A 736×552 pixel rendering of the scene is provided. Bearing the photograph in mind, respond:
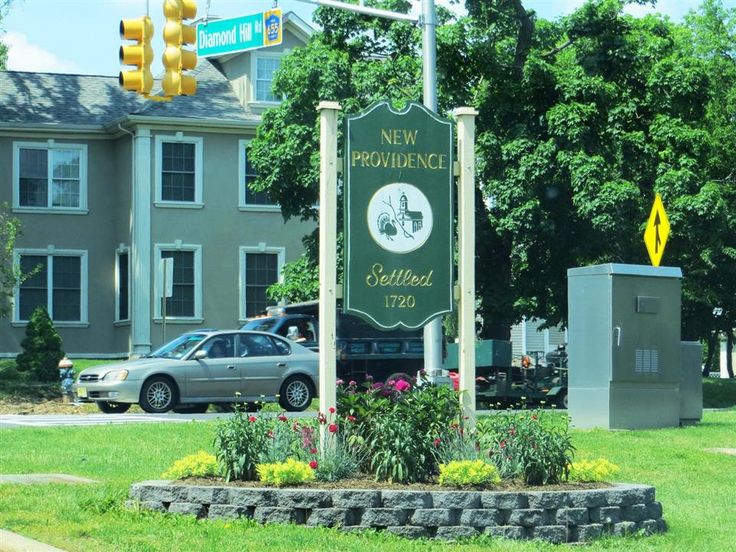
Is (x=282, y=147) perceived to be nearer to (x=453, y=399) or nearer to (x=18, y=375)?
(x=18, y=375)

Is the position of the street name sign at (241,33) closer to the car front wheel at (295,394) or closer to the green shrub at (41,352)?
the car front wheel at (295,394)

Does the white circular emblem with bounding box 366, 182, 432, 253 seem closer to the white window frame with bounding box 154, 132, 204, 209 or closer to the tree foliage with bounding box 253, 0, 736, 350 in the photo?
the tree foliage with bounding box 253, 0, 736, 350

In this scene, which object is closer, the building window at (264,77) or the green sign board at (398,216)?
the green sign board at (398,216)

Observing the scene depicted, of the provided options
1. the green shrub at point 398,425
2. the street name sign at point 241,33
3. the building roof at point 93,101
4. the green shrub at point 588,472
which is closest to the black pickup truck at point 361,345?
the street name sign at point 241,33

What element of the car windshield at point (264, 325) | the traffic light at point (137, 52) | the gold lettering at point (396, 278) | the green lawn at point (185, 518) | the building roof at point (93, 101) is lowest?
the green lawn at point (185, 518)

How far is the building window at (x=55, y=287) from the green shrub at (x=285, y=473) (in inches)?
1159

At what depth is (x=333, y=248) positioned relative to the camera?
11109 millimetres

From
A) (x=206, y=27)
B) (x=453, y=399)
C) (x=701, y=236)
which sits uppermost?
(x=206, y=27)

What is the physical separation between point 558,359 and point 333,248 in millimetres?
18195

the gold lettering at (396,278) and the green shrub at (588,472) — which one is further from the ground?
the gold lettering at (396,278)

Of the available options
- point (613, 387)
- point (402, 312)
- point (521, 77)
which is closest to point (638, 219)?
point (521, 77)

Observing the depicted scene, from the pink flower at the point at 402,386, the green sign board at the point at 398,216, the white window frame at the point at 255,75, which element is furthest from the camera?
the white window frame at the point at 255,75

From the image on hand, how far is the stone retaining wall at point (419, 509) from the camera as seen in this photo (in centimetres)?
949

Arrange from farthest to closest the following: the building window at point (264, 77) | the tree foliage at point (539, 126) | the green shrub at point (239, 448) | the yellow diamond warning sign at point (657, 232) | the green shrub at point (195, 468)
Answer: the building window at point (264, 77)
the tree foliage at point (539, 126)
the yellow diamond warning sign at point (657, 232)
the green shrub at point (195, 468)
the green shrub at point (239, 448)
